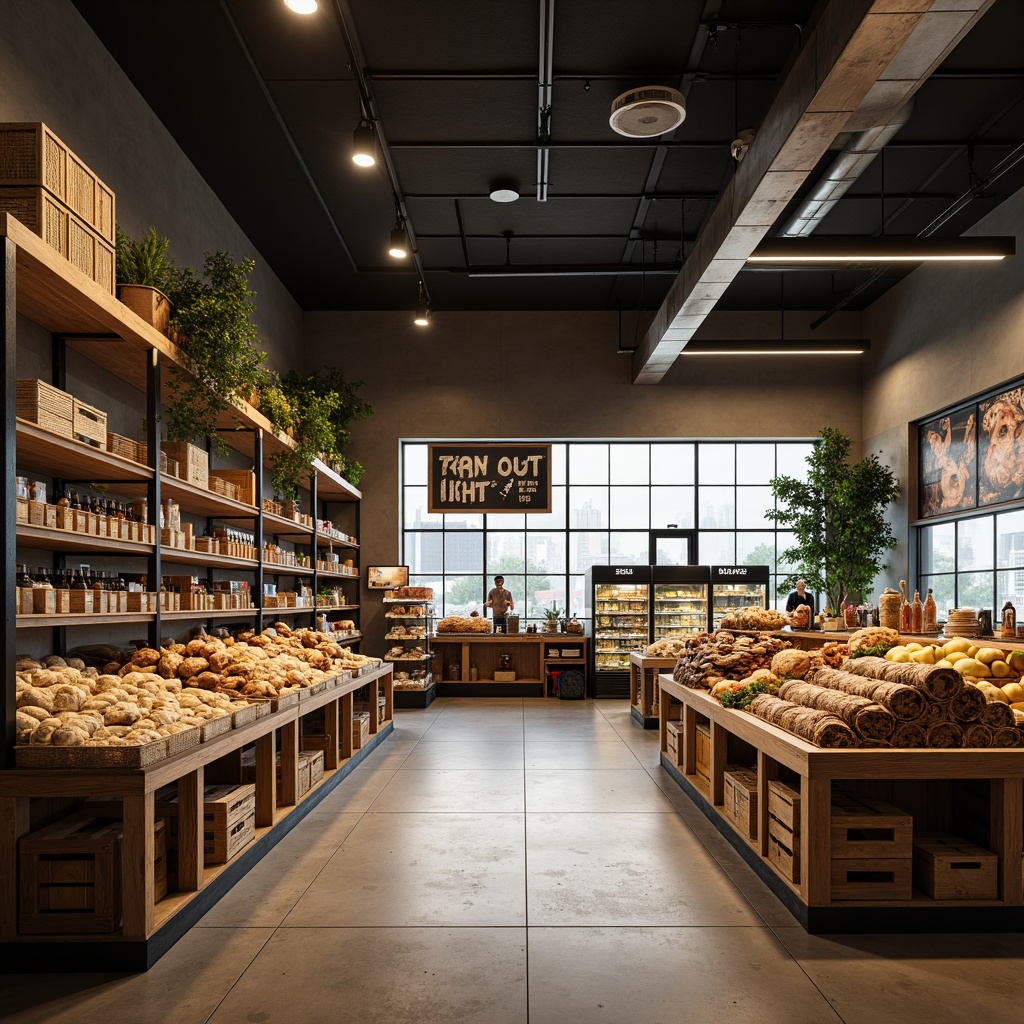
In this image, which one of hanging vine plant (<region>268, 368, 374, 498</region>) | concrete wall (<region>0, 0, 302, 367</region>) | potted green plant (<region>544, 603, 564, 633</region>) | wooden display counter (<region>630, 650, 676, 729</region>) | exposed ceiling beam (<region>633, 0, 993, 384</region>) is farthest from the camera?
potted green plant (<region>544, 603, 564, 633</region>)

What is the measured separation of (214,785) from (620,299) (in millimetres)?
9432

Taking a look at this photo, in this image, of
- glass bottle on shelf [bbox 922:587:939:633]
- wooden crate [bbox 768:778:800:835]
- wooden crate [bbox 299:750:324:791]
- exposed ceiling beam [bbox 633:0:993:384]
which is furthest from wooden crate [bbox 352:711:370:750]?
exposed ceiling beam [bbox 633:0:993:384]

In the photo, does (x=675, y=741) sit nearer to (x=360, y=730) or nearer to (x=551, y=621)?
(x=360, y=730)

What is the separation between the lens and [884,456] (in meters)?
12.3

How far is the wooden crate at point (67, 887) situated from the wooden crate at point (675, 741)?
4.41 meters

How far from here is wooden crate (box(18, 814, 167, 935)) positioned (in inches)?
133

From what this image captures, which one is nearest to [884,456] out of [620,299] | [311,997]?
[620,299]

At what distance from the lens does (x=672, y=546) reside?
13688 millimetres

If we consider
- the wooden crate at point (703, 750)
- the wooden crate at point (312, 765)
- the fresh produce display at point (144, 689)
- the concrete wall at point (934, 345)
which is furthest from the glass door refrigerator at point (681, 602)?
the wooden crate at point (312, 765)

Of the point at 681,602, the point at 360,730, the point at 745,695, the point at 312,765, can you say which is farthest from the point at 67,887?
the point at 681,602

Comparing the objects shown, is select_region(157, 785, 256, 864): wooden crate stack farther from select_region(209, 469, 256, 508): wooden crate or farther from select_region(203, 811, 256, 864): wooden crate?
select_region(209, 469, 256, 508): wooden crate

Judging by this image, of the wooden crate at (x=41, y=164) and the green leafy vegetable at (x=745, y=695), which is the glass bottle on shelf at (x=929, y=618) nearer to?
the green leafy vegetable at (x=745, y=695)

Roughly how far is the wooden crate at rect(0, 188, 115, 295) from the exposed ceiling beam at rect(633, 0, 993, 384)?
4.05 metres

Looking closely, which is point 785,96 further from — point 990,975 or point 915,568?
point 915,568
